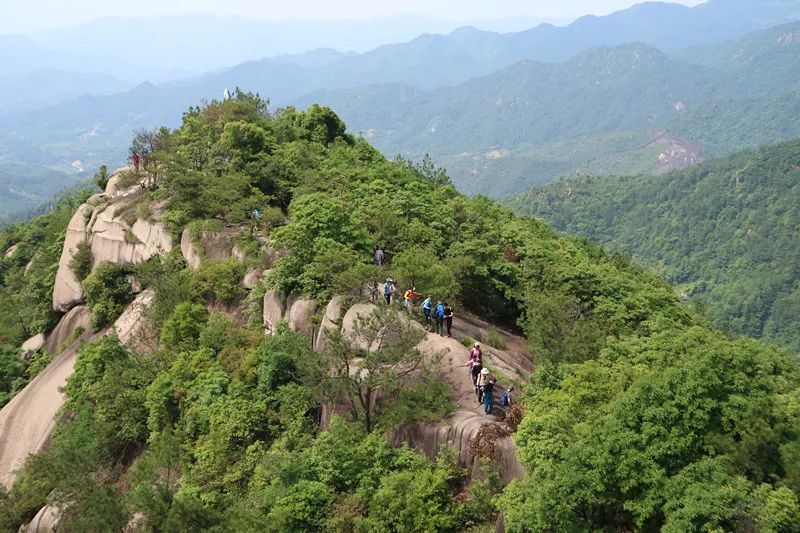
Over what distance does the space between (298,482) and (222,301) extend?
12.8 m

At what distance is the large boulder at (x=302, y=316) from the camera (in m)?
22.1

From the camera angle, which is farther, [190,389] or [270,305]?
[270,305]

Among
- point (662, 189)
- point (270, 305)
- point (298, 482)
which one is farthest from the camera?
point (662, 189)

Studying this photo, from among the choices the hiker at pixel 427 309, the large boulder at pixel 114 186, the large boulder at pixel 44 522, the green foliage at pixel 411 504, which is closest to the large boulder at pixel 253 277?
the hiker at pixel 427 309

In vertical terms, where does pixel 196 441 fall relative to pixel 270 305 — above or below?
below

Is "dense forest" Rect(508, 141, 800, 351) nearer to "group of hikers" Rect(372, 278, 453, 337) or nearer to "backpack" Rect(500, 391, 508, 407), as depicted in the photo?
"group of hikers" Rect(372, 278, 453, 337)

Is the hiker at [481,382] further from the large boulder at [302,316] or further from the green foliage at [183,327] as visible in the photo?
the green foliage at [183,327]

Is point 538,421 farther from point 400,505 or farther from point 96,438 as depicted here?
point 96,438

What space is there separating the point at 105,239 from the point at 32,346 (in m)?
7.11

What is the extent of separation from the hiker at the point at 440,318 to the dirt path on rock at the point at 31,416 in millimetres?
15798

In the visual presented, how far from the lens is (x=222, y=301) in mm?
26703

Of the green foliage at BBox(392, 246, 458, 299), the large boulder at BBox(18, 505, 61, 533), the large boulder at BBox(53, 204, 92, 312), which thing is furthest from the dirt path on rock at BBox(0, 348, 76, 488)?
the green foliage at BBox(392, 246, 458, 299)

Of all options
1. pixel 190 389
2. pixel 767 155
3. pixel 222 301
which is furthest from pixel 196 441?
pixel 767 155

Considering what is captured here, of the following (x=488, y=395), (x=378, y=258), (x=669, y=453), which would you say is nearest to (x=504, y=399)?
(x=488, y=395)
